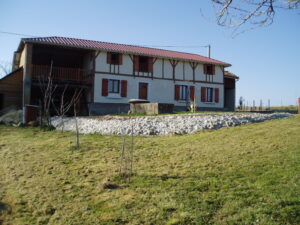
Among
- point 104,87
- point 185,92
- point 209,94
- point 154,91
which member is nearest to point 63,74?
point 104,87

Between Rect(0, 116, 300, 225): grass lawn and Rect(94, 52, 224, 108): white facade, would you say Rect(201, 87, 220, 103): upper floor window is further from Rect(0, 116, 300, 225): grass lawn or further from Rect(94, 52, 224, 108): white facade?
Rect(0, 116, 300, 225): grass lawn

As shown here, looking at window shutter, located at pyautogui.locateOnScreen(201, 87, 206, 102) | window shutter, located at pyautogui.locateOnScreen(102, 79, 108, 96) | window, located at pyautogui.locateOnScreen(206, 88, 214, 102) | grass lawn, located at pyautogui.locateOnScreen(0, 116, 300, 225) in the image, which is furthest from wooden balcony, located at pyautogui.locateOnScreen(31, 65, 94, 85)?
grass lawn, located at pyautogui.locateOnScreen(0, 116, 300, 225)

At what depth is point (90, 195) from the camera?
4.87 metres

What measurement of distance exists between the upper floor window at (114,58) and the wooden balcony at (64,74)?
1.61 metres

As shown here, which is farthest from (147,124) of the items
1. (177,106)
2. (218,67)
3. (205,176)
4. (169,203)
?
(218,67)

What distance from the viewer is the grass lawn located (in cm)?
404

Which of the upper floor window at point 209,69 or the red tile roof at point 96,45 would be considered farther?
the upper floor window at point 209,69

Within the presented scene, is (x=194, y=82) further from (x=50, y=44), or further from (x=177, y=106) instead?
(x=50, y=44)

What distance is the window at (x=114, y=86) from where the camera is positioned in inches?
827

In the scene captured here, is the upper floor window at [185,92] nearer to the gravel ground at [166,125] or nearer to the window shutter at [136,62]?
the window shutter at [136,62]

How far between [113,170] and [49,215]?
5.72 feet

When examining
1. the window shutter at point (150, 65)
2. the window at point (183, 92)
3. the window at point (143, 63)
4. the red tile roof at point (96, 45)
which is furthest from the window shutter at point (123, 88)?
the window at point (183, 92)

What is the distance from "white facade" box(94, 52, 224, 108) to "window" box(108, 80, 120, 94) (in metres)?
0.25

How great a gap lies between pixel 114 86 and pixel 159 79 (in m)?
3.65
